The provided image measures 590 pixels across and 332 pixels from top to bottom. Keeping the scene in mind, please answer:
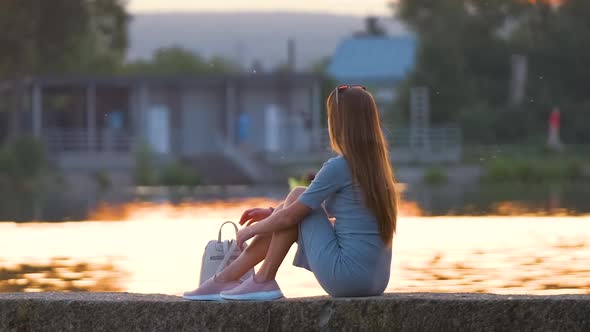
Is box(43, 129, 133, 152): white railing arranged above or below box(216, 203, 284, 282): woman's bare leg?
below

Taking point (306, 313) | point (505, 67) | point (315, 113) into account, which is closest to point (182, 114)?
point (315, 113)

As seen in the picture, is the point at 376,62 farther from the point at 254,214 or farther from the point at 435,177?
the point at 254,214

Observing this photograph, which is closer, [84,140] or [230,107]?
[84,140]

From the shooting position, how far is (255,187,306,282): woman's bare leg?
6.92 metres

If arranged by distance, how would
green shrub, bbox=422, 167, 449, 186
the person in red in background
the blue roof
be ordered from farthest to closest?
→ the blue roof → the person in red in background → green shrub, bbox=422, 167, 449, 186

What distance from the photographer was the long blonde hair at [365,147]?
689 cm

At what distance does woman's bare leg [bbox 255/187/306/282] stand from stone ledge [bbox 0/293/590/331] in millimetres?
295

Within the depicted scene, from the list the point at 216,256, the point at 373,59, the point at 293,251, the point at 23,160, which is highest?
the point at 373,59

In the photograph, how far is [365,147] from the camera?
6.91m

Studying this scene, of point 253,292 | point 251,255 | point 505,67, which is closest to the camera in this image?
point 253,292

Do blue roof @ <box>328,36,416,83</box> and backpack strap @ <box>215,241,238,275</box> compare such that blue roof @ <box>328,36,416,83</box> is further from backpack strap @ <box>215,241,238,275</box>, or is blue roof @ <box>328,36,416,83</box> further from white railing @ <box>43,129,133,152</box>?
backpack strap @ <box>215,241,238,275</box>

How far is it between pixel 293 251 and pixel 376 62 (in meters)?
62.4

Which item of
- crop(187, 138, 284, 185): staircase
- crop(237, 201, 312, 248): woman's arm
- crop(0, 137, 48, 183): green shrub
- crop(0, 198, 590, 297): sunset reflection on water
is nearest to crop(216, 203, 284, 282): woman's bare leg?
crop(237, 201, 312, 248): woman's arm

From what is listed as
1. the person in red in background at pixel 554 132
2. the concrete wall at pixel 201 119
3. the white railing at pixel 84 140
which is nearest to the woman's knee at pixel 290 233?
the white railing at pixel 84 140
